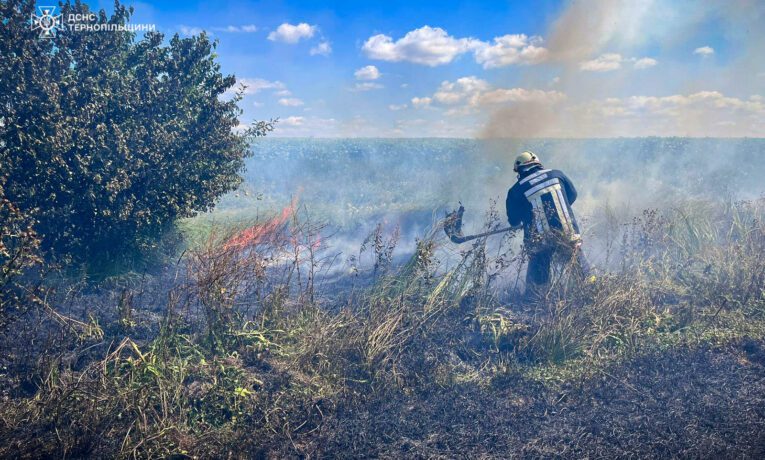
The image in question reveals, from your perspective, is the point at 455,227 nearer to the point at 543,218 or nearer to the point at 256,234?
the point at 543,218

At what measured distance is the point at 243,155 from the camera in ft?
A: 24.5

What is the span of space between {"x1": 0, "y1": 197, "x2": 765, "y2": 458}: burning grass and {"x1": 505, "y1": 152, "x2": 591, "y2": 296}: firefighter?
390 mm

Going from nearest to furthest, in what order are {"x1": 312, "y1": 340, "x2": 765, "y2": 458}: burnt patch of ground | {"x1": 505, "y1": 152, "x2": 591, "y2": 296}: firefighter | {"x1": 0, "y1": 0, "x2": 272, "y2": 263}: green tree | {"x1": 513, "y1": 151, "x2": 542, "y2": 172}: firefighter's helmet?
1. {"x1": 312, "y1": 340, "x2": 765, "y2": 458}: burnt patch of ground
2. {"x1": 0, "y1": 0, "x2": 272, "y2": 263}: green tree
3. {"x1": 505, "y1": 152, "x2": 591, "y2": 296}: firefighter
4. {"x1": 513, "y1": 151, "x2": 542, "y2": 172}: firefighter's helmet

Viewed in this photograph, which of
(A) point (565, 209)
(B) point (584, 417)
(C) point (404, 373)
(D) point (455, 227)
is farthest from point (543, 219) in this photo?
(C) point (404, 373)

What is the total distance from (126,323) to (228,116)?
11.9ft

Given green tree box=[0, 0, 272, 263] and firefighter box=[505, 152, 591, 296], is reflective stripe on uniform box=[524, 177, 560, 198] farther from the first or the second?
green tree box=[0, 0, 272, 263]

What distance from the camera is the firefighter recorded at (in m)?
5.80

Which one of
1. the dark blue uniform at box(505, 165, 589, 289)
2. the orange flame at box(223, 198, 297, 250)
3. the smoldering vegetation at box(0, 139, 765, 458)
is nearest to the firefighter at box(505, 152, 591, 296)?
the dark blue uniform at box(505, 165, 589, 289)

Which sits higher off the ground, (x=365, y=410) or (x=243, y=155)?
(x=243, y=155)

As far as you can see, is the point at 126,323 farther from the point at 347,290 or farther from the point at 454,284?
A: the point at 454,284

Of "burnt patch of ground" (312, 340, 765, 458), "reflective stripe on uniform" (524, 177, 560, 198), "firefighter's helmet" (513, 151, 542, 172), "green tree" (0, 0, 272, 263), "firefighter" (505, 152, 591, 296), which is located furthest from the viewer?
"firefighter's helmet" (513, 151, 542, 172)

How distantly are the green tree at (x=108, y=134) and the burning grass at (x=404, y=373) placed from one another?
1.17m

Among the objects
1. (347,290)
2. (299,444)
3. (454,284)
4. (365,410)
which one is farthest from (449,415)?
(347,290)

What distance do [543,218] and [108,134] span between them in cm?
573
